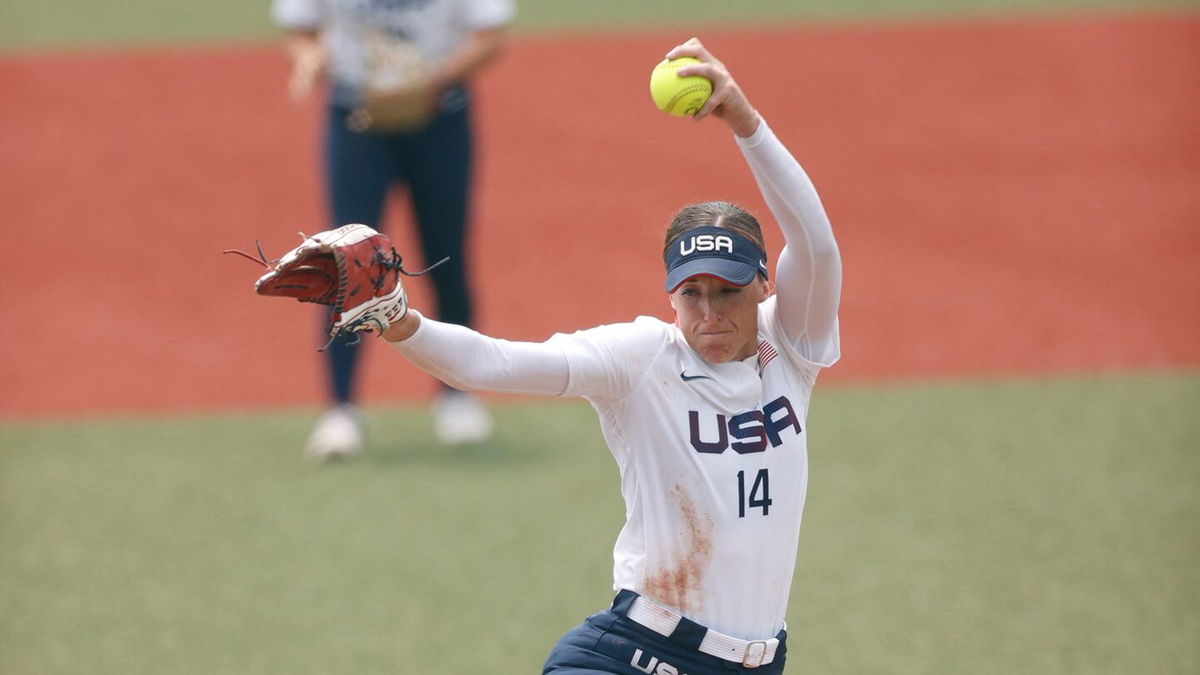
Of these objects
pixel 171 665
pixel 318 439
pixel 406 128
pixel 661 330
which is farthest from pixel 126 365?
pixel 661 330

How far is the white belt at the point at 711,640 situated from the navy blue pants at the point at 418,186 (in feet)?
12.2

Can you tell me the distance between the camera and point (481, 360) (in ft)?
11.0

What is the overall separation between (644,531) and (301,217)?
26.4 ft

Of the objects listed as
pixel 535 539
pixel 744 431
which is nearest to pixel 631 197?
Answer: pixel 535 539

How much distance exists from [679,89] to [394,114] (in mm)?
3917

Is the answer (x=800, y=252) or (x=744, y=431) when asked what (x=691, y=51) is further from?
(x=744, y=431)

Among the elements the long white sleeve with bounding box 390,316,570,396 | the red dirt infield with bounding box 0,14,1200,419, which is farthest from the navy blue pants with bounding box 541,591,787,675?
the red dirt infield with bounding box 0,14,1200,419

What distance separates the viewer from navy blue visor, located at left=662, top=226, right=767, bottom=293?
3441mm

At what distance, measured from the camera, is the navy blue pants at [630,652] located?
3.52 metres

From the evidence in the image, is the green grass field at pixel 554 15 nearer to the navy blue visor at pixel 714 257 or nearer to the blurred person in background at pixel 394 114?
the blurred person in background at pixel 394 114

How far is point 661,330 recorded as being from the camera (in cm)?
361

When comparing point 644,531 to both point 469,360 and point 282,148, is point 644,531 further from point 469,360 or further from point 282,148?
point 282,148

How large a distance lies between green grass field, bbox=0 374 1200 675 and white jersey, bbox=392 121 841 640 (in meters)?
2.02

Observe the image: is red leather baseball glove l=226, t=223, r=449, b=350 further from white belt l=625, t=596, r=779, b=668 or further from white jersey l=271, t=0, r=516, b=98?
white jersey l=271, t=0, r=516, b=98
